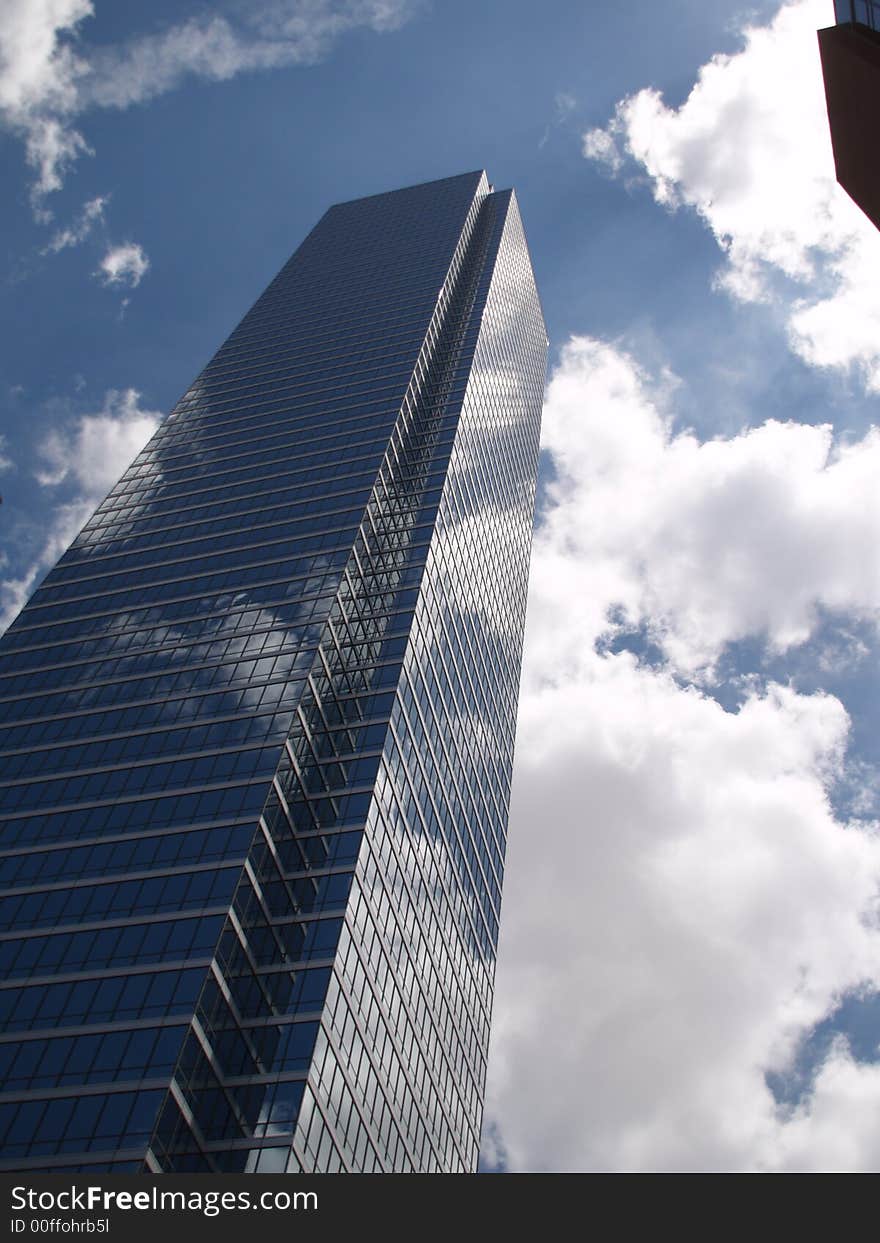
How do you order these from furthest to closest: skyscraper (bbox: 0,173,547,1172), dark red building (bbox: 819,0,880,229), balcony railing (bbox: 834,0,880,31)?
skyscraper (bbox: 0,173,547,1172)
balcony railing (bbox: 834,0,880,31)
dark red building (bbox: 819,0,880,229)

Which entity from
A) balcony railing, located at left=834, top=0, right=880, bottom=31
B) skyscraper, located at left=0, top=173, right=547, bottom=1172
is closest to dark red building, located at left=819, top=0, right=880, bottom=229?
balcony railing, located at left=834, top=0, right=880, bottom=31

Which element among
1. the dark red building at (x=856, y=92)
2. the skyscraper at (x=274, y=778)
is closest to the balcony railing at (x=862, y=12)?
the dark red building at (x=856, y=92)

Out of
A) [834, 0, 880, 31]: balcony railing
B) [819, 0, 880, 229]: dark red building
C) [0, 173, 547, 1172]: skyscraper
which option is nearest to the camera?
[819, 0, 880, 229]: dark red building

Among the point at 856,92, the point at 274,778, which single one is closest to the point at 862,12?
the point at 856,92

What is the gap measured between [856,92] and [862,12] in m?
3.61

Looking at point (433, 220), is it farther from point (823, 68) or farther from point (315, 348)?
point (823, 68)

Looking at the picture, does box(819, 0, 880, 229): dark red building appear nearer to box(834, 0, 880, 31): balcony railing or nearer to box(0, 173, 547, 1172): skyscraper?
box(834, 0, 880, 31): balcony railing

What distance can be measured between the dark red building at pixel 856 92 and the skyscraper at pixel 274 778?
56121 millimetres

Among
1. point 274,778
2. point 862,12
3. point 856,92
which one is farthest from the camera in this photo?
point 274,778

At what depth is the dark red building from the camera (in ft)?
125

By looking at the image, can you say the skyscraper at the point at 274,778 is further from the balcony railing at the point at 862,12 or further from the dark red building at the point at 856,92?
the balcony railing at the point at 862,12

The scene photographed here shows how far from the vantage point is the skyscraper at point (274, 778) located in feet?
225

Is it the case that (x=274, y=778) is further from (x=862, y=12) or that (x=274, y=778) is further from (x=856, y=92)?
(x=862, y=12)

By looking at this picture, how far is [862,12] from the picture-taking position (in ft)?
132
